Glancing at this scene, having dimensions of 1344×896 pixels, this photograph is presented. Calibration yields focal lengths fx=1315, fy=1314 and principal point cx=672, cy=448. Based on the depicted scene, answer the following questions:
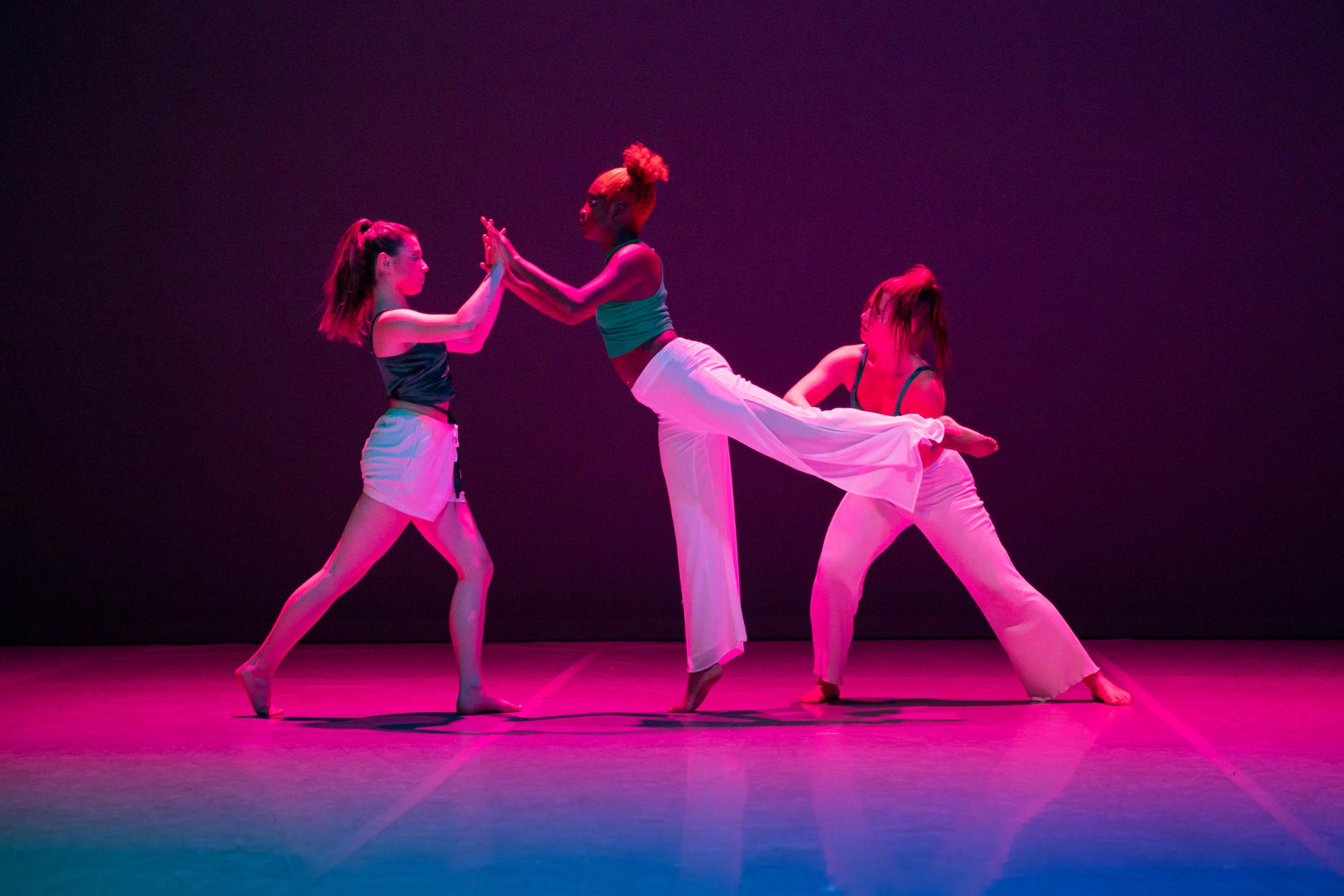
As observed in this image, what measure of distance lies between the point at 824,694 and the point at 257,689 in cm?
163

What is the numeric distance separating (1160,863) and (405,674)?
315 cm

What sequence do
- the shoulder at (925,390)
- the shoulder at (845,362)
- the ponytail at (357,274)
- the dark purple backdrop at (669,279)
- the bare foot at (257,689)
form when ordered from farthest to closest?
the dark purple backdrop at (669,279)
the shoulder at (845,362)
the shoulder at (925,390)
the ponytail at (357,274)
the bare foot at (257,689)

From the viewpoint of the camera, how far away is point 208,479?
5.96m

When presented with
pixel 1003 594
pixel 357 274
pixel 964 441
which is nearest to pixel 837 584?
pixel 1003 594

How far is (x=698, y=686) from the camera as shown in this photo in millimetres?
3674

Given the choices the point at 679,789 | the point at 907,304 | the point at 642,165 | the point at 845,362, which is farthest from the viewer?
the point at 845,362

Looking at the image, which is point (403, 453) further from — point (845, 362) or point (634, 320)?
point (845, 362)

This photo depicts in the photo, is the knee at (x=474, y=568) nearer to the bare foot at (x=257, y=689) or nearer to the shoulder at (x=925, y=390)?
the bare foot at (x=257, y=689)

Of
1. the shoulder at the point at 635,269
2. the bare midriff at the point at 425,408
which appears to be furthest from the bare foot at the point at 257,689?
the shoulder at the point at 635,269

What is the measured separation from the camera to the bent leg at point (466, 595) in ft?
12.1

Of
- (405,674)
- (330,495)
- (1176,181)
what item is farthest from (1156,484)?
(330,495)

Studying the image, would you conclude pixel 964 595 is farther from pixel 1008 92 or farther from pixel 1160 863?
pixel 1160 863

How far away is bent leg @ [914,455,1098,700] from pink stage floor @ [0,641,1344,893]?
0.11 m

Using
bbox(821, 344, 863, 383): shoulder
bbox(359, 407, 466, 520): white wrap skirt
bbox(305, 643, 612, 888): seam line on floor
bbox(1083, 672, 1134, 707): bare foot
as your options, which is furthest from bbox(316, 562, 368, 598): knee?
bbox(1083, 672, 1134, 707): bare foot
